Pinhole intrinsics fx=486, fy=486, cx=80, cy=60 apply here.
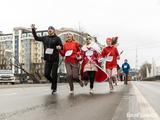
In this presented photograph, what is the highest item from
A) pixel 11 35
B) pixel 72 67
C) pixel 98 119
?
pixel 11 35

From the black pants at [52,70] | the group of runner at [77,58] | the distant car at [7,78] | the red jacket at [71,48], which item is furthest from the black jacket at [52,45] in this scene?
the distant car at [7,78]

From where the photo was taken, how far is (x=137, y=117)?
25.2 ft

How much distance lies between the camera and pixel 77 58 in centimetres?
1530

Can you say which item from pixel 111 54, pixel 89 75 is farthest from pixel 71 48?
pixel 111 54

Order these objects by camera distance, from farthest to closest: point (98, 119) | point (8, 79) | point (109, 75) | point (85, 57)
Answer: point (8, 79) < point (109, 75) < point (85, 57) < point (98, 119)

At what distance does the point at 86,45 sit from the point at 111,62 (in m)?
2.28

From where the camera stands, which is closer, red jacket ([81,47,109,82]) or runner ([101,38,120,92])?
red jacket ([81,47,109,82])

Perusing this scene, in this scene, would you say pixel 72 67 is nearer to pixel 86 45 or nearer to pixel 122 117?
pixel 86 45

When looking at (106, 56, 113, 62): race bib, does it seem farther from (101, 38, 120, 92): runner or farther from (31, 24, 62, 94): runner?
(31, 24, 62, 94): runner

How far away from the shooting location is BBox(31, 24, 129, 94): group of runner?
49.5 ft

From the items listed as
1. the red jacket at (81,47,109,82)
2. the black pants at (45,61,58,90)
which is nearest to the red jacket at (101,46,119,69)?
the red jacket at (81,47,109,82)

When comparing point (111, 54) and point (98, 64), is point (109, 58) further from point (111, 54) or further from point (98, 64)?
point (98, 64)

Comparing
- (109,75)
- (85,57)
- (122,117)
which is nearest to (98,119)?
(122,117)

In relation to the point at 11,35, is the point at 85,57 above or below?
below
